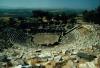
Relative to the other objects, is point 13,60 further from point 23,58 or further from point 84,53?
point 84,53

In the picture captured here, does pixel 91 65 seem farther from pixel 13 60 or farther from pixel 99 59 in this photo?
pixel 13 60

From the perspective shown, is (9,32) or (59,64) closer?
(59,64)

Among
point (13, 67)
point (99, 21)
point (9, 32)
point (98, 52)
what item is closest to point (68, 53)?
point (98, 52)

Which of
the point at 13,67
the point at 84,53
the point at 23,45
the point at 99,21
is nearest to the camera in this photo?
the point at 13,67

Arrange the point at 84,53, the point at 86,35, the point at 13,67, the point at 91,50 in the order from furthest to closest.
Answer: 1. the point at 86,35
2. the point at 91,50
3. the point at 84,53
4. the point at 13,67

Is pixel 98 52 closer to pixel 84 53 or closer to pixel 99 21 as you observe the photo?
pixel 84 53

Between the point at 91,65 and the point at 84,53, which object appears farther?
the point at 84,53

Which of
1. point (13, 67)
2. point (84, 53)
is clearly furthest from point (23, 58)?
point (84, 53)

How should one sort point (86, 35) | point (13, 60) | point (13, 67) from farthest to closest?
point (86, 35) < point (13, 60) < point (13, 67)

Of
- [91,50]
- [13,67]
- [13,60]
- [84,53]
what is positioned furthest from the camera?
[91,50]
